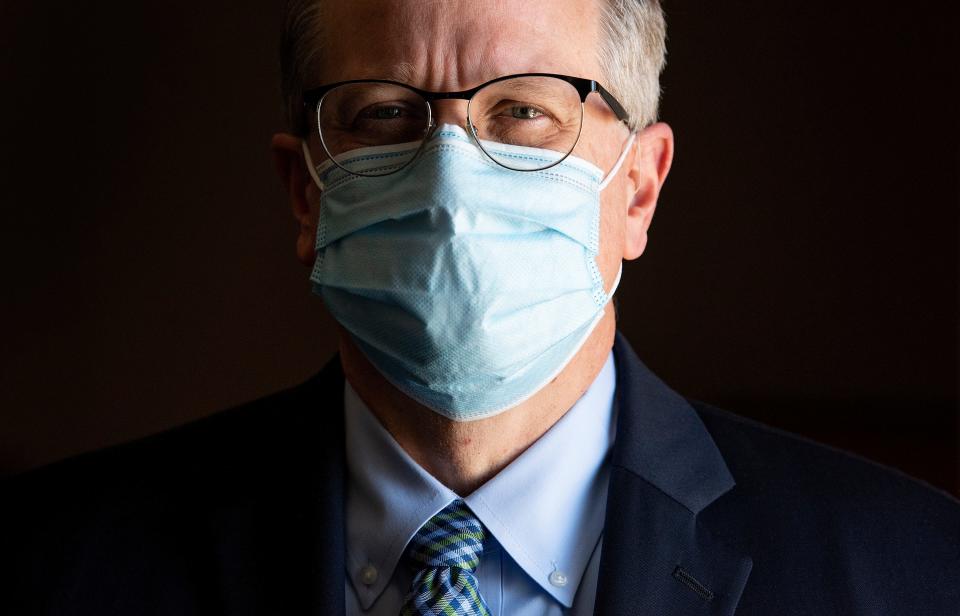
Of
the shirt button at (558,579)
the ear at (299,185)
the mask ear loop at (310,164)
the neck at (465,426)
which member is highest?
the mask ear loop at (310,164)

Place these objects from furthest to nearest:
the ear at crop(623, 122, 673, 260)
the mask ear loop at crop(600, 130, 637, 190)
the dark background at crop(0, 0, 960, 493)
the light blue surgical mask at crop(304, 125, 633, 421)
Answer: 1. the dark background at crop(0, 0, 960, 493)
2. the ear at crop(623, 122, 673, 260)
3. the mask ear loop at crop(600, 130, 637, 190)
4. the light blue surgical mask at crop(304, 125, 633, 421)

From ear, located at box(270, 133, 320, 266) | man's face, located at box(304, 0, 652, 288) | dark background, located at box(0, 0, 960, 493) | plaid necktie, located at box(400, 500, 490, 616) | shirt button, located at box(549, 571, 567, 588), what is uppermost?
man's face, located at box(304, 0, 652, 288)

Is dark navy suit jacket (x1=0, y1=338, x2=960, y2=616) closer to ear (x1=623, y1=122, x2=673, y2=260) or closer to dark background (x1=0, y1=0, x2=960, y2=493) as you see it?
ear (x1=623, y1=122, x2=673, y2=260)

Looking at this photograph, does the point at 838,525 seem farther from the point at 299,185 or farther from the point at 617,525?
the point at 299,185

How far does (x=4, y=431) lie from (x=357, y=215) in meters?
→ 2.45

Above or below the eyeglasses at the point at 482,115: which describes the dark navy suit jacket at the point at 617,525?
below

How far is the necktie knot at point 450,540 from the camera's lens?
6.25 ft

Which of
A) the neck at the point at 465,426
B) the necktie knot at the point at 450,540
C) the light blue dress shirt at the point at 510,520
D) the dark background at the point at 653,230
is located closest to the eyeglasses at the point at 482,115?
the neck at the point at 465,426

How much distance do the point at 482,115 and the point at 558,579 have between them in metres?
0.69

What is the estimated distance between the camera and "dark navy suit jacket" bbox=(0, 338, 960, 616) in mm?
1921

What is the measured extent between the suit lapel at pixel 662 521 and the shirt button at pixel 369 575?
1.11 ft

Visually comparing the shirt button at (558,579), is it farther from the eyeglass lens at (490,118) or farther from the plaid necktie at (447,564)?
the eyeglass lens at (490,118)

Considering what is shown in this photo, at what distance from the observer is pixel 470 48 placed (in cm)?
195

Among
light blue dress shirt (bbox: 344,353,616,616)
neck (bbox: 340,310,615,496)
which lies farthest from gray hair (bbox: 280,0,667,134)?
light blue dress shirt (bbox: 344,353,616,616)
